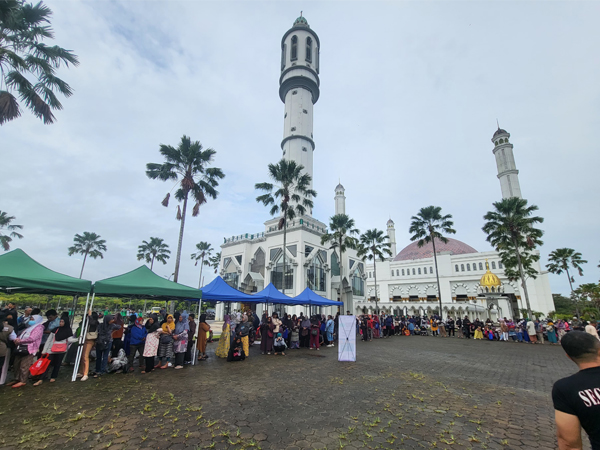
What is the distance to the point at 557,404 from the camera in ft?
6.91

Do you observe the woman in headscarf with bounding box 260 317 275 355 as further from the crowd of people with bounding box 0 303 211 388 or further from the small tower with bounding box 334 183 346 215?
the small tower with bounding box 334 183 346 215

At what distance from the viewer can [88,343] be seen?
7.88 meters

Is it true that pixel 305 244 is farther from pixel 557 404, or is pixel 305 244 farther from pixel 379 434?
pixel 557 404

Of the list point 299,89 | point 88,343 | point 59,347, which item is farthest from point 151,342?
point 299,89

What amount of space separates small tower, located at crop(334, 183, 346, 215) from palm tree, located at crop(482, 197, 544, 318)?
27374mm

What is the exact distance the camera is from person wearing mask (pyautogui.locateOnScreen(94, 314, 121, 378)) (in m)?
8.03

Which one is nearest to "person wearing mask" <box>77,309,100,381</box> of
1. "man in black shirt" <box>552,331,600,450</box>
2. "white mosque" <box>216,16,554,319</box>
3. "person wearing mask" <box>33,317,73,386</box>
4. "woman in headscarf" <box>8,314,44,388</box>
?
"person wearing mask" <box>33,317,73,386</box>

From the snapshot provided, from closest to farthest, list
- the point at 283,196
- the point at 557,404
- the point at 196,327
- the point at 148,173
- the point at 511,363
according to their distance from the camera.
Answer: the point at 557,404, the point at 196,327, the point at 511,363, the point at 148,173, the point at 283,196

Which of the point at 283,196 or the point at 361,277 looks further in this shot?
the point at 361,277

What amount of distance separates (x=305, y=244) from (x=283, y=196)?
1130 cm

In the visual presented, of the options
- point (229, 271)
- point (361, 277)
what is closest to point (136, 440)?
point (229, 271)

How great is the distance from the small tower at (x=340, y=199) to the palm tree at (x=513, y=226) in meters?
27.4

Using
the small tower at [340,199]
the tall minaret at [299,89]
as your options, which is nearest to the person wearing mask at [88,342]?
the tall minaret at [299,89]

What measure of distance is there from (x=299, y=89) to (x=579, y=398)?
45748 millimetres
